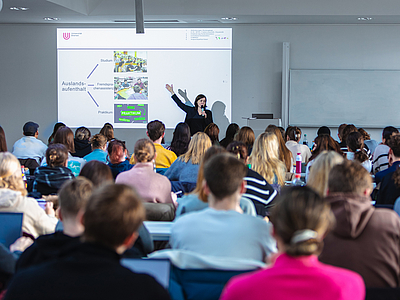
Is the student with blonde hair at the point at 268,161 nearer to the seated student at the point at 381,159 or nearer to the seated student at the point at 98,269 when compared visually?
the seated student at the point at 381,159

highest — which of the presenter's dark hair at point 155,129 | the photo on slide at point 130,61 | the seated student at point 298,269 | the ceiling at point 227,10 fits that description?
the ceiling at point 227,10

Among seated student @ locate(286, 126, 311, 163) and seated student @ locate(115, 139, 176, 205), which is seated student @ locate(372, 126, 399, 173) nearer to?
seated student @ locate(286, 126, 311, 163)

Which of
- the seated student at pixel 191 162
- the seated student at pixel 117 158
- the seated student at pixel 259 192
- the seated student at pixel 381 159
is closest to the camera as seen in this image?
the seated student at pixel 259 192

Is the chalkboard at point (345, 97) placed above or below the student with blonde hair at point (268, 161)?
above

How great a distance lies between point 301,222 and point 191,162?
8.33 feet

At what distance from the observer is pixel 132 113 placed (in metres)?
8.04

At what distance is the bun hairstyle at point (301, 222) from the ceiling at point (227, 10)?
256 inches

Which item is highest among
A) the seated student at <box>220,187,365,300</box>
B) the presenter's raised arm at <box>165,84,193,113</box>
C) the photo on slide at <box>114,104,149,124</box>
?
the presenter's raised arm at <box>165,84,193,113</box>

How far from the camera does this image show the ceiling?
696cm

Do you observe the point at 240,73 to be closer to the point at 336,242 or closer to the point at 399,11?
the point at 399,11

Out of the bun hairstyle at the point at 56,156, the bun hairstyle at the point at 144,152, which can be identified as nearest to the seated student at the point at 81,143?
the bun hairstyle at the point at 56,156

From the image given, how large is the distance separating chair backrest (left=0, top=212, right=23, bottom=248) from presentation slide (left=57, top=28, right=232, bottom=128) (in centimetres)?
629

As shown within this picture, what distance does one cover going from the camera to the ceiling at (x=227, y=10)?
696cm

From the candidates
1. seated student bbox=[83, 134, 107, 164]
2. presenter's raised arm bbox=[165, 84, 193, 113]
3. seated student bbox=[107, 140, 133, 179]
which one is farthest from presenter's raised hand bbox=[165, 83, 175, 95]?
seated student bbox=[107, 140, 133, 179]
